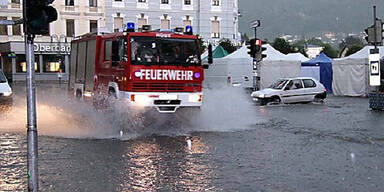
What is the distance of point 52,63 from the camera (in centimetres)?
5678

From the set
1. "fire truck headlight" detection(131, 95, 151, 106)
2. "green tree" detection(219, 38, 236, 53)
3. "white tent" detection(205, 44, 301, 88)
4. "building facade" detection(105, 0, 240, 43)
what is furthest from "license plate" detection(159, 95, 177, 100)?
"building facade" detection(105, 0, 240, 43)

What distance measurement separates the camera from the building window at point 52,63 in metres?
56.2

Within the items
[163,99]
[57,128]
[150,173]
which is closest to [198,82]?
[163,99]

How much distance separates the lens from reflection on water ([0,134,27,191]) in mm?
7441

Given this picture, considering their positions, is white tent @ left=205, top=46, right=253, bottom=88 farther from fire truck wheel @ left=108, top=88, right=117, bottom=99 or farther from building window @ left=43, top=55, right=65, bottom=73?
building window @ left=43, top=55, right=65, bottom=73

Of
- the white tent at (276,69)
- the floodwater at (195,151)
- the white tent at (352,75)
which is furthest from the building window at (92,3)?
the floodwater at (195,151)

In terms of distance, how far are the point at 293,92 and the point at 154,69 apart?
38.9 ft

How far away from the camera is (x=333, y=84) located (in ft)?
103

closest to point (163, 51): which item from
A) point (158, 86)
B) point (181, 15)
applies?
point (158, 86)

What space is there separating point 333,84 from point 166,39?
19902 millimetres

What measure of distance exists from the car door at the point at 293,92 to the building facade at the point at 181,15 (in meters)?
33.2

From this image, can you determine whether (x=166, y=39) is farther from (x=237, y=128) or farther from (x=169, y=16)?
(x=169, y=16)

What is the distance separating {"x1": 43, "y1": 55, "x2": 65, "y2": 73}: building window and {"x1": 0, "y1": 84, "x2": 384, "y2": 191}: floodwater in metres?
39.6

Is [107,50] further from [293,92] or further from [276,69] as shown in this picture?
[276,69]
